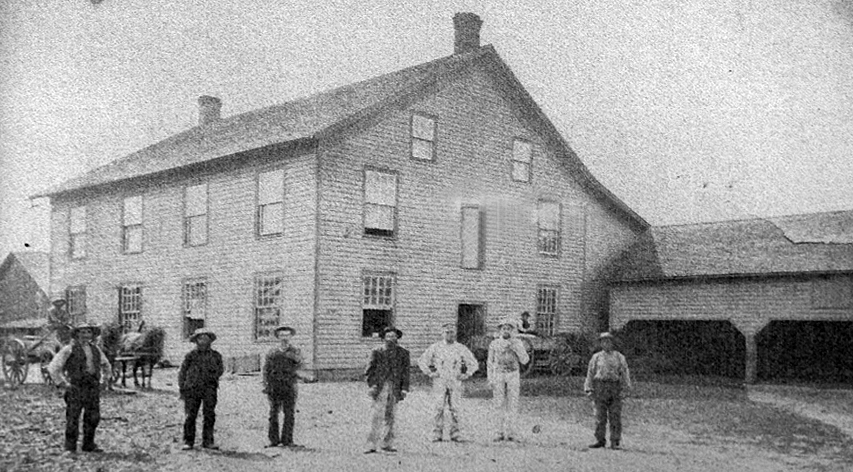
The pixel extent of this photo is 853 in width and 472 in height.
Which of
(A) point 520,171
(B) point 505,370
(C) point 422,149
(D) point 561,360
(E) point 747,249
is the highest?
(C) point 422,149

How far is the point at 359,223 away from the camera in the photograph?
70.7 ft

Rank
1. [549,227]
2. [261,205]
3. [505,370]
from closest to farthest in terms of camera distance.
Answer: [505,370] < [261,205] < [549,227]

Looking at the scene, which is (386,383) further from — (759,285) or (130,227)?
(130,227)

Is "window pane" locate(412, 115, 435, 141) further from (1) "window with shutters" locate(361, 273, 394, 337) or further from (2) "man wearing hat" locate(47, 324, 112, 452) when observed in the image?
(2) "man wearing hat" locate(47, 324, 112, 452)

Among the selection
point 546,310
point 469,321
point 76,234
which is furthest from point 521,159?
point 76,234

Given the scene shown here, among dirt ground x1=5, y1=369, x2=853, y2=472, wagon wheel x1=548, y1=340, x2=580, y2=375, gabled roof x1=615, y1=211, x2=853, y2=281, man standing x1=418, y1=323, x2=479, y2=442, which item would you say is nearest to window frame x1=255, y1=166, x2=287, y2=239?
dirt ground x1=5, y1=369, x2=853, y2=472

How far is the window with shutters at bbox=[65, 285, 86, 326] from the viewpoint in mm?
28141

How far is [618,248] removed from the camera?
94.6ft

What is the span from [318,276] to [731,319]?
11524mm

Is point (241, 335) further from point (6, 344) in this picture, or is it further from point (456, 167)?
point (456, 167)

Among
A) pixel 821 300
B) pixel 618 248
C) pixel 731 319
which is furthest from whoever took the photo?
pixel 618 248

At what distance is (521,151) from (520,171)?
2.00 ft

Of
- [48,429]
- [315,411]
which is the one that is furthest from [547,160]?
[48,429]

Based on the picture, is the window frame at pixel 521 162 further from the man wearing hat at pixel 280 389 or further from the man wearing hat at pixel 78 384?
the man wearing hat at pixel 78 384
